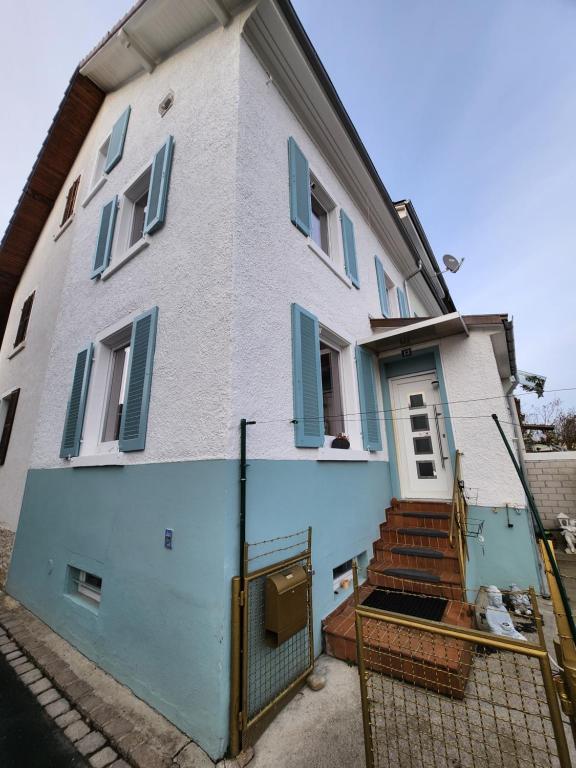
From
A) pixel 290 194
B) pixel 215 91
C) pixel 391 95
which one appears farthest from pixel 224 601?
pixel 391 95

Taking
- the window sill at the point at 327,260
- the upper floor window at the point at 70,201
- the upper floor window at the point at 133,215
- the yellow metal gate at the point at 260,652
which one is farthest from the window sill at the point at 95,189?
the yellow metal gate at the point at 260,652

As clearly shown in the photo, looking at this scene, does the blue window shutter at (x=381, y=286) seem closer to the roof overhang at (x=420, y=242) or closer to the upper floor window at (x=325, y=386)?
the roof overhang at (x=420, y=242)

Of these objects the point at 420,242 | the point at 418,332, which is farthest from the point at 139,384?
the point at 420,242

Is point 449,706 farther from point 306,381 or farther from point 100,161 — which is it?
point 100,161

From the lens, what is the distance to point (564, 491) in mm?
8188

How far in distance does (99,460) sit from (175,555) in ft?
5.91

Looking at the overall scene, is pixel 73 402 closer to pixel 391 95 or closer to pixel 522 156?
pixel 391 95

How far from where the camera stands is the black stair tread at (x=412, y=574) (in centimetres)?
388

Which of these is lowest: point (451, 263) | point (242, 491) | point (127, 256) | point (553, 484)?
point (553, 484)

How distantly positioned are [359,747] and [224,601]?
1.36 meters

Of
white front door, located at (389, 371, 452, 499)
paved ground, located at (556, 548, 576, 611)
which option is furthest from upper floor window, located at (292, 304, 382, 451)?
paved ground, located at (556, 548, 576, 611)

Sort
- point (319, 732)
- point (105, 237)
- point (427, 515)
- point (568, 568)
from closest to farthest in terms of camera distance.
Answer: point (319, 732) → point (427, 515) → point (105, 237) → point (568, 568)

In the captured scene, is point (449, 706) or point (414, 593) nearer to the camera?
point (449, 706)

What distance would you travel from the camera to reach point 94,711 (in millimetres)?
2574
